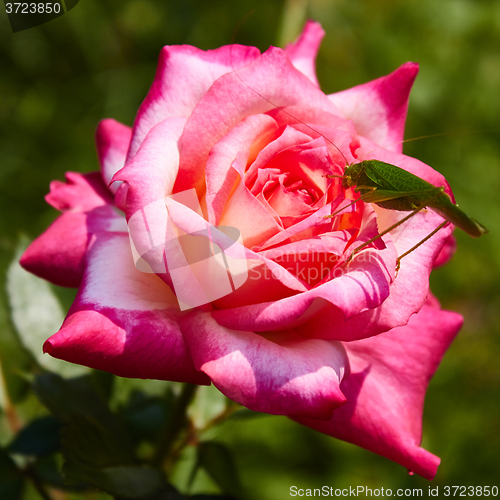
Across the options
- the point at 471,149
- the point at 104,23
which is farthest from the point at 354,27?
the point at 104,23

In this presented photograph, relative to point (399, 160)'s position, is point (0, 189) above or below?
below

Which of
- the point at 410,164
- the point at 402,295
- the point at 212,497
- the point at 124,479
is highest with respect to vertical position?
the point at 410,164

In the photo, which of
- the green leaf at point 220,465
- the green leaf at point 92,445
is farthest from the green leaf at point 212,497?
the green leaf at point 92,445

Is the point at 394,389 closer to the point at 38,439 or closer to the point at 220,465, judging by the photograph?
the point at 220,465

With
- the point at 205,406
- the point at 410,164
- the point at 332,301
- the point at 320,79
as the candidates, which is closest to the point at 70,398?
the point at 205,406

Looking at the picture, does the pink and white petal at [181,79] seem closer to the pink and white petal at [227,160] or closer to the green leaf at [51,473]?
the pink and white petal at [227,160]

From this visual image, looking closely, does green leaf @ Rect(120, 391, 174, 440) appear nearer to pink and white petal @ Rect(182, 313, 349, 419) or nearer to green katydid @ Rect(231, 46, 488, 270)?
pink and white petal @ Rect(182, 313, 349, 419)

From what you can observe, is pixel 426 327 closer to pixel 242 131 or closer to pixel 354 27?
pixel 242 131

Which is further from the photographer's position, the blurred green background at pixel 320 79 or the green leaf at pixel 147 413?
the blurred green background at pixel 320 79
